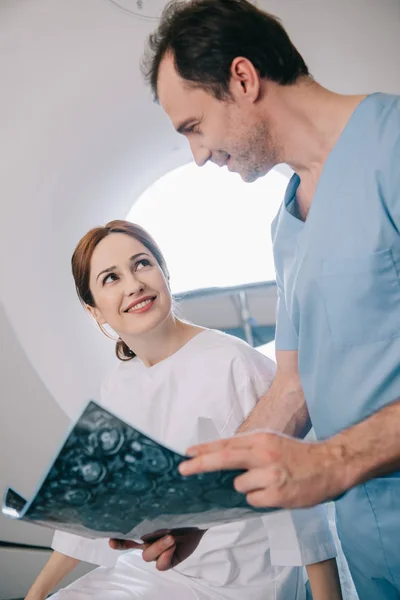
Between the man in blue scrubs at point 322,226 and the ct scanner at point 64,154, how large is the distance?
33cm

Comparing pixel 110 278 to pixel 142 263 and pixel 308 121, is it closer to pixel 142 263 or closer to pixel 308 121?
pixel 142 263

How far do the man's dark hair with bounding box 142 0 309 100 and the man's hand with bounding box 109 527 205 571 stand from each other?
72 cm

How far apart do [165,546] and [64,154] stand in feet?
3.45

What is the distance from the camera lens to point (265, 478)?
22.0 inches

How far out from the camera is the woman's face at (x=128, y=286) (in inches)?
53.6

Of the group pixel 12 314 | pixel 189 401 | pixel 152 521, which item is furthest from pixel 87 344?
pixel 152 521

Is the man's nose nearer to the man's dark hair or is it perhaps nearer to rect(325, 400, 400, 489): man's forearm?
the man's dark hair

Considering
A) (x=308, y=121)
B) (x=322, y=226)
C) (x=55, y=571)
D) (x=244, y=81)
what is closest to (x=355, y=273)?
(x=322, y=226)

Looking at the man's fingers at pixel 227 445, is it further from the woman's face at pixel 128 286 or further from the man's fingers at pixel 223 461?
the woman's face at pixel 128 286

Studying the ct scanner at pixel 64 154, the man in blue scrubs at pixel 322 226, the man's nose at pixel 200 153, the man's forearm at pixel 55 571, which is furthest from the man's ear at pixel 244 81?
the man's forearm at pixel 55 571

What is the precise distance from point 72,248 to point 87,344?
287 millimetres

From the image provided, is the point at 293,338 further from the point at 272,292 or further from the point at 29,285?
the point at 272,292

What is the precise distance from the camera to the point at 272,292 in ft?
11.5

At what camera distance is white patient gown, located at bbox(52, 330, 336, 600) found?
1.04 m
